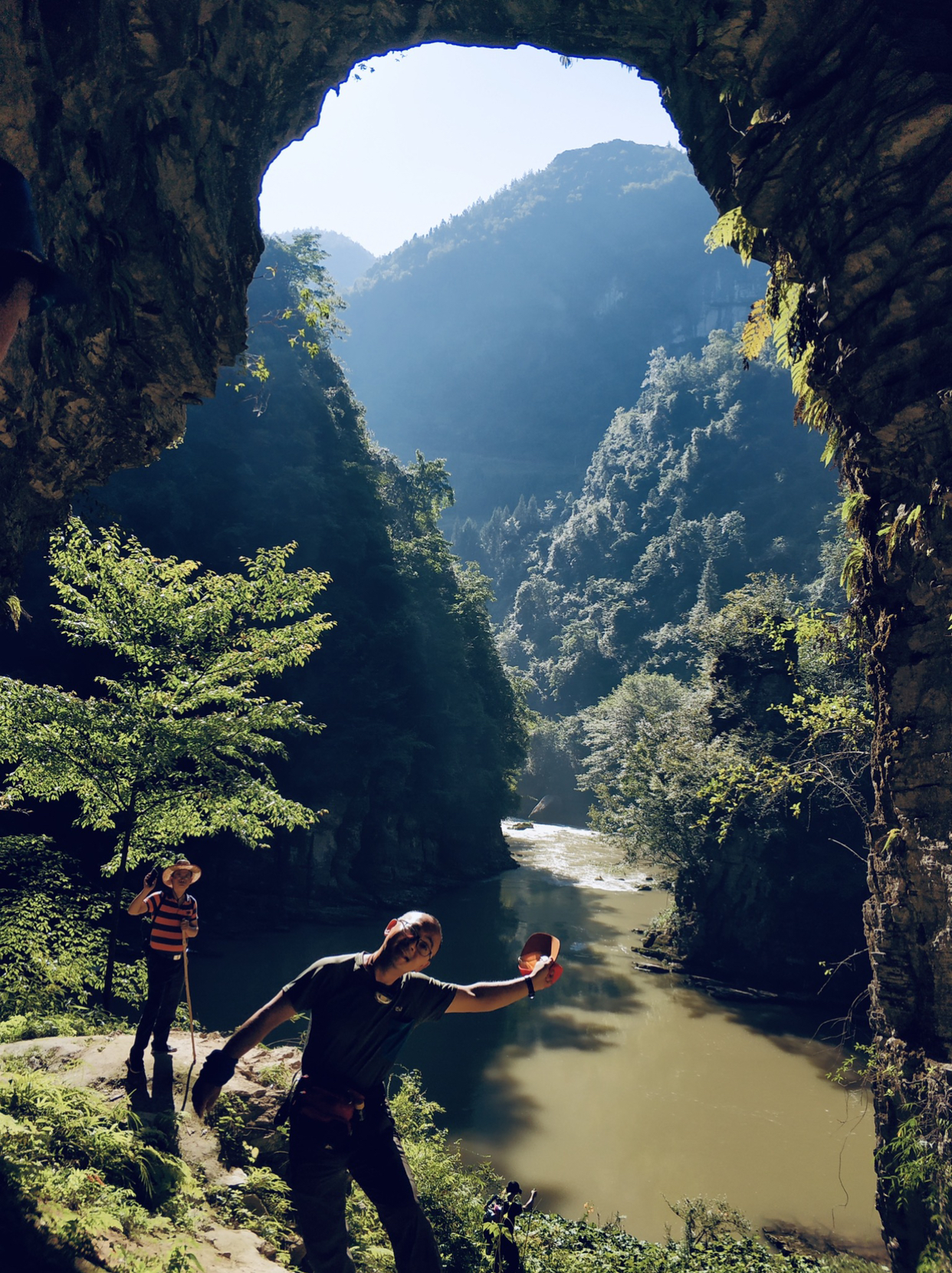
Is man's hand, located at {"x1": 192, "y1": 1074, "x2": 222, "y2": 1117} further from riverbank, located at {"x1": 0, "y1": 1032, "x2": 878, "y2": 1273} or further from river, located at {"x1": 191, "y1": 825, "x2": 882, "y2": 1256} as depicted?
river, located at {"x1": 191, "y1": 825, "x2": 882, "y2": 1256}

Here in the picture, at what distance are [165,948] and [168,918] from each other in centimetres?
21

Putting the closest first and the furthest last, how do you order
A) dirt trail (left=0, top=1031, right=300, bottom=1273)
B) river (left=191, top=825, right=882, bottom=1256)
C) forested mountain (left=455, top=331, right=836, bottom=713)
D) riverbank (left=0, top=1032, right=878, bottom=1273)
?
1. riverbank (left=0, top=1032, right=878, bottom=1273)
2. dirt trail (left=0, top=1031, right=300, bottom=1273)
3. river (left=191, top=825, right=882, bottom=1256)
4. forested mountain (left=455, top=331, right=836, bottom=713)

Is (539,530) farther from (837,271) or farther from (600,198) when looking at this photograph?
(600,198)

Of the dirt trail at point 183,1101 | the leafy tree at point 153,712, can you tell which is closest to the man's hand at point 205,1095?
the dirt trail at point 183,1101

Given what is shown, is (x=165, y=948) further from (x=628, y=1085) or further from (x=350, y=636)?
(x=350, y=636)

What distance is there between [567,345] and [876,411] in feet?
548

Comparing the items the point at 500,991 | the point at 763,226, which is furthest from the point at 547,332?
the point at 500,991

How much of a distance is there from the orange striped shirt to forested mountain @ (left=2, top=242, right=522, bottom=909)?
1570 centimetres

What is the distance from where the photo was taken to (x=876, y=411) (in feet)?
15.8

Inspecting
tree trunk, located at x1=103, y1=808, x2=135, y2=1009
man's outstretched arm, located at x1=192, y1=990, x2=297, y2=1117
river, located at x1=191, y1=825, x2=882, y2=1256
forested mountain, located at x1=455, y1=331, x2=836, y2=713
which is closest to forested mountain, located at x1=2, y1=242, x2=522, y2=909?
river, located at x1=191, y1=825, x2=882, y2=1256

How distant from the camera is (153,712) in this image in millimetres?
7520

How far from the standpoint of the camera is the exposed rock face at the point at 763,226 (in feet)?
14.9

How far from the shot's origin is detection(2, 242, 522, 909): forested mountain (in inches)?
942

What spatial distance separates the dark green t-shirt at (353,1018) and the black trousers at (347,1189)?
0.16 metres
